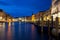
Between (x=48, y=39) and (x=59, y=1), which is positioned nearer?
(x=48, y=39)

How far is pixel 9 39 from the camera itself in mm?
23516

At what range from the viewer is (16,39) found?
23562 mm

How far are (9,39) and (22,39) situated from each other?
1875 mm

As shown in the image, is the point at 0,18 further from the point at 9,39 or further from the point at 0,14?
the point at 9,39

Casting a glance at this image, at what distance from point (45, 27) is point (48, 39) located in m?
8.84

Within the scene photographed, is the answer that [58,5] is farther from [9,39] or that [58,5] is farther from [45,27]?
[9,39]

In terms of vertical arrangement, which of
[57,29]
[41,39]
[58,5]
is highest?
[58,5]

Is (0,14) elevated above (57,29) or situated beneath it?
elevated above

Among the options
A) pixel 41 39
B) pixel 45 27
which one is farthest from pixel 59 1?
pixel 41 39

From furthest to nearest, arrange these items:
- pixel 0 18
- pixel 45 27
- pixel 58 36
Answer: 1. pixel 0 18
2. pixel 45 27
3. pixel 58 36

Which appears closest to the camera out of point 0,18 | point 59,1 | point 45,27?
point 45,27

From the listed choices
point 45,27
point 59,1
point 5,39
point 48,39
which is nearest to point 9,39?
point 5,39

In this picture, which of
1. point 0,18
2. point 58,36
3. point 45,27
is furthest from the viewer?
point 0,18

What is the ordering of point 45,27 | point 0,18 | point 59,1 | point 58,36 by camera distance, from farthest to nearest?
point 0,18
point 59,1
point 45,27
point 58,36
